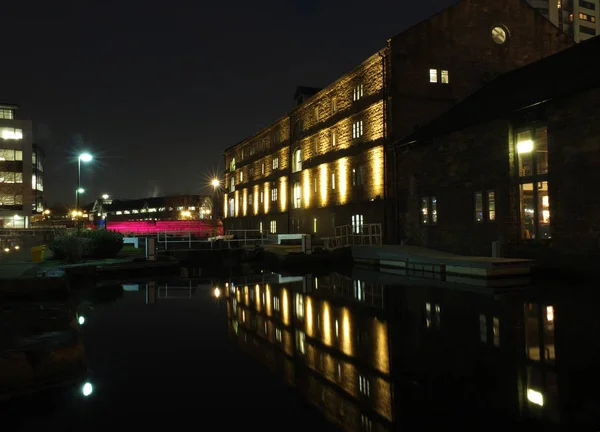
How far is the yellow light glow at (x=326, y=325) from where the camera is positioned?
33.2ft

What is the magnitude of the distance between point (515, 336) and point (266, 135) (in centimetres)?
4687

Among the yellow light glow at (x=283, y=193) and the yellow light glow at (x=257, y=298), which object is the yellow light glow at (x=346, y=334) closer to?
the yellow light glow at (x=257, y=298)

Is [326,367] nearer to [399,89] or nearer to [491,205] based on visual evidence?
[491,205]

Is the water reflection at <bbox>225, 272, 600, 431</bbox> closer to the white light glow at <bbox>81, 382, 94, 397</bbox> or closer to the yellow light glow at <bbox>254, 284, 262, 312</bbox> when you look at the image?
the yellow light glow at <bbox>254, 284, 262, 312</bbox>

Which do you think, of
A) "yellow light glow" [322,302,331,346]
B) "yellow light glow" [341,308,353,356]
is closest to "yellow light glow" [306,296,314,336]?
"yellow light glow" [322,302,331,346]

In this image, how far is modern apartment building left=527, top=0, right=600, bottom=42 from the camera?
99.9 meters

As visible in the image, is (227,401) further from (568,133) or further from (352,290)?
(568,133)

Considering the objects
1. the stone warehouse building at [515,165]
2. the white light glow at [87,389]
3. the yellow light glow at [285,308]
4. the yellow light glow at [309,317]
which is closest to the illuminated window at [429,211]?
the stone warehouse building at [515,165]

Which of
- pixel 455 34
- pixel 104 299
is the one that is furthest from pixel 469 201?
pixel 104 299

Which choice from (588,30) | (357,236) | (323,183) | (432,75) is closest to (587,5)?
(588,30)

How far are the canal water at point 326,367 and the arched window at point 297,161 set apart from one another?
106 ft

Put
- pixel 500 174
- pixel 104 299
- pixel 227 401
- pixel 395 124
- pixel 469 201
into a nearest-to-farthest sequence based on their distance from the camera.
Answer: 1. pixel 227 401
2. pixel 104 299
3. pixel 500 174
4. pixel 469 201
5. pixel 395 124

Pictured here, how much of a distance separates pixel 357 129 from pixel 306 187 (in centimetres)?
977

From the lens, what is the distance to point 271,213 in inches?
2071
